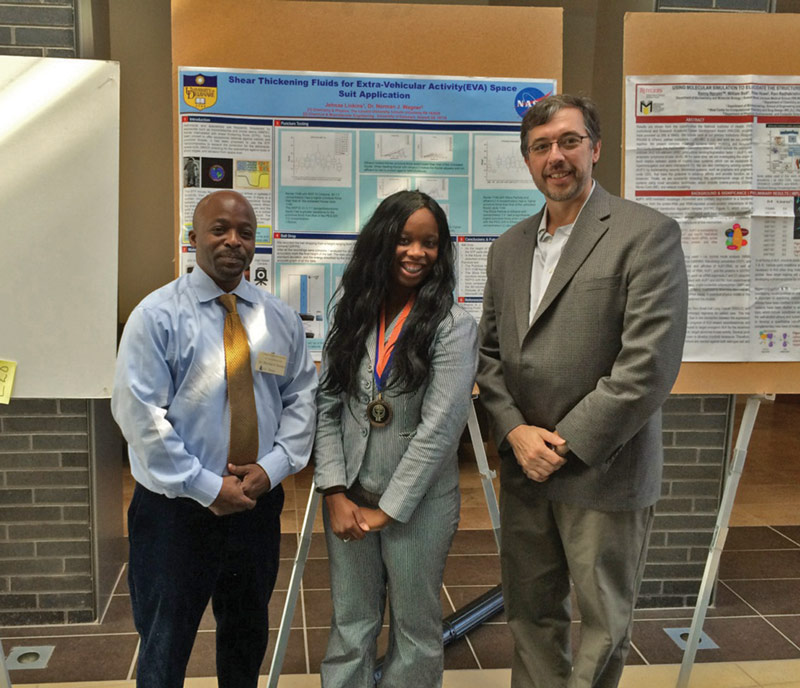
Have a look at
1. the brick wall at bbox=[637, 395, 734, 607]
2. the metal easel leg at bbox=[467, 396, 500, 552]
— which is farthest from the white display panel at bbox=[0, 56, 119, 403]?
the brick wall at bbox=[637, 395, 734, 607]

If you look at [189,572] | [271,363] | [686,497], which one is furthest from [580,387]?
[686,497]

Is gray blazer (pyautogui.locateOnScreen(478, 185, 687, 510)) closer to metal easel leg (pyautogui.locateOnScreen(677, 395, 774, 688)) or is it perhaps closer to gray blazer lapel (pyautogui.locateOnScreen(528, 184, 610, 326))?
gray blazer lapel (pyautogui.locateOnScreen(528, 184, 610, 326))

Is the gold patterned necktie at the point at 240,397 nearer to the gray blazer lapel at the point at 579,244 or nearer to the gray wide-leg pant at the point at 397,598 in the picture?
the gray wide-leg pant at the point at 397,598

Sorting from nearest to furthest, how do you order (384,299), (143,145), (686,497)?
(384,299) < (686,497) < (143,145)

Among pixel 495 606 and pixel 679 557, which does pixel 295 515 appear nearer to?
pixel 495 606

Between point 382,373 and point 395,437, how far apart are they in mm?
154

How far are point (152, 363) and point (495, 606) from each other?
181 centimetres

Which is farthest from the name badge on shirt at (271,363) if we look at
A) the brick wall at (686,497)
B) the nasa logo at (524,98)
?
the brick wall at (686,497)

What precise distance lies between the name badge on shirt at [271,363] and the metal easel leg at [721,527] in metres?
1.42

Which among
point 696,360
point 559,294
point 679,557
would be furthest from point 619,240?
point 679,557

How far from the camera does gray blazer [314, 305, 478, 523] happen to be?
5.70 feet

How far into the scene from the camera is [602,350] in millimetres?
1772

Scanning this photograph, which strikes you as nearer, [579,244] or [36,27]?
[579,244]

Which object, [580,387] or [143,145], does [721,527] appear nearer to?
[580,387]
